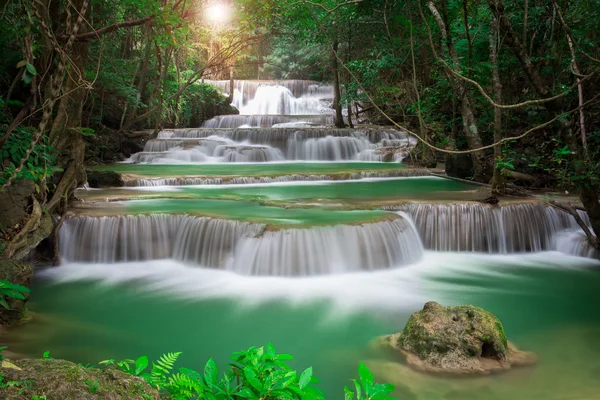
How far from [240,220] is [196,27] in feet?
31.0

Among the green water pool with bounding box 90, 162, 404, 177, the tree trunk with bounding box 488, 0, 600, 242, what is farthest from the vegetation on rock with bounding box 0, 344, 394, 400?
the green water pool with bounding box 90, 162, 404, 177

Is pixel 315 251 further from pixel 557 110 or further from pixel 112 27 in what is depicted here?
pixel 112 27

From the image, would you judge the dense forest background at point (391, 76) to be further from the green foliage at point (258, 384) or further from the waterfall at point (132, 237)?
the green foliage at point (258, 384)

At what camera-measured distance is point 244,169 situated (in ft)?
47.5

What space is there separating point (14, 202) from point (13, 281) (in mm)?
1339

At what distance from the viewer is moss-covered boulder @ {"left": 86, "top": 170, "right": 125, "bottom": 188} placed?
1134 centimetres

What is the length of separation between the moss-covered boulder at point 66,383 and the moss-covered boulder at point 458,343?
2.98 metres

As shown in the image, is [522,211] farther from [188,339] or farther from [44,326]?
[44,326]

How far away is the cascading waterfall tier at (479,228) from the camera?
8.45 m

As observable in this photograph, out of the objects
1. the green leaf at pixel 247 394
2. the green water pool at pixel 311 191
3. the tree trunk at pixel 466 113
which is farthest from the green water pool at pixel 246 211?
the green leaf at pixel 247 394

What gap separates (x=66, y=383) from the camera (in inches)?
74.0

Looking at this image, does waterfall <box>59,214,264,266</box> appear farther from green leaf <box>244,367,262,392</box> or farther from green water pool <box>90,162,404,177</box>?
green leaf <box>244,367,262,392</box>

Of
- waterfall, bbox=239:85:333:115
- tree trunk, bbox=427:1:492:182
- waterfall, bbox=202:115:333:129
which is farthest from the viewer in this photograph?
waterfall, bbox=239:85:333:115

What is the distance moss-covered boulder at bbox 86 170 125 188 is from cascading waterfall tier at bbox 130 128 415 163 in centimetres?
496
